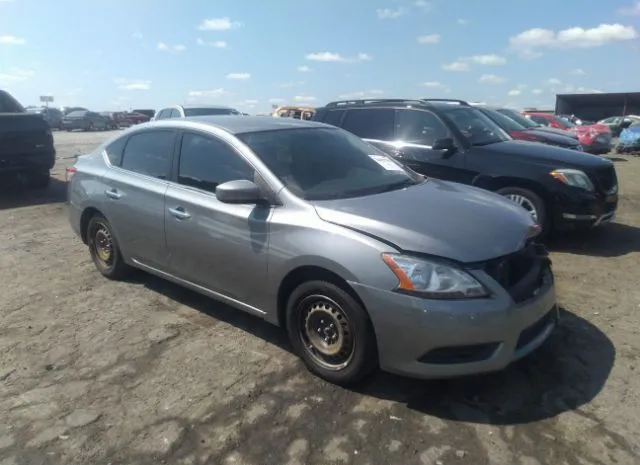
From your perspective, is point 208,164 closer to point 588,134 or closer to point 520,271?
point 520,271

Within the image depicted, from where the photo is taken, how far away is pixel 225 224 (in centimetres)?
392

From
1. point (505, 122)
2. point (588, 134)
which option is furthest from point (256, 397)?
point (588, 134)

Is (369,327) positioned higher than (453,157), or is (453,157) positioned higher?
(453,157)

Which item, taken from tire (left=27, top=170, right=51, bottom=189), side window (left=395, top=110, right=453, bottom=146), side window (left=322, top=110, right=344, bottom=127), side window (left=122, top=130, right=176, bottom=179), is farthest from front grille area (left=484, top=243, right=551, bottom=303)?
tire (left=27, top=170, right=51, bottom=189)

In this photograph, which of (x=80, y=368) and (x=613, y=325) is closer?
(x=80, y=368)

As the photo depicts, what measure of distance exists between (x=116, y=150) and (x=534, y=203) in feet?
→ 15.3

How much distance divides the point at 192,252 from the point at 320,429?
1.83 meters

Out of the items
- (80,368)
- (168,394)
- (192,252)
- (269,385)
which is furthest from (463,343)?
(80,368)

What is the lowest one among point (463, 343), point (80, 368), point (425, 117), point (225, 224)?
point (80, 368)

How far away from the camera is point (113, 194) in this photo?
5020 millimetres

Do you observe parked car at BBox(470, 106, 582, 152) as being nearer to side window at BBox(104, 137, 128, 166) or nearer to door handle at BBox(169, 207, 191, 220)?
side window at BBox(104, 137, 128, 166)

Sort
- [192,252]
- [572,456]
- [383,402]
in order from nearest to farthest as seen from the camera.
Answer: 1. [572,456]
2. [383,402]
3. [192,252]

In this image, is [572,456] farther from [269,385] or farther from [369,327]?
[269,385]

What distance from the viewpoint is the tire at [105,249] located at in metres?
5.24
